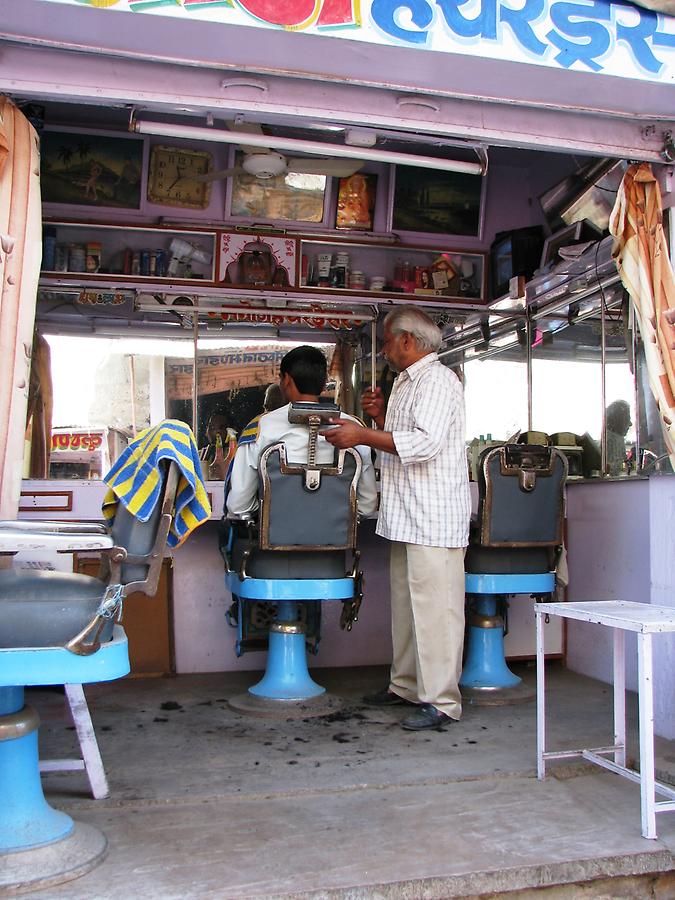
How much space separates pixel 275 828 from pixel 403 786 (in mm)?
501

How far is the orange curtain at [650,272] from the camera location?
2.88 meters

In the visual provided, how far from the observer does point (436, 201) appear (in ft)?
17.4

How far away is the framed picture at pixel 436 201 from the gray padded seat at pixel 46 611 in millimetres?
3990

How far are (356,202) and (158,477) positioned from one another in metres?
3.68

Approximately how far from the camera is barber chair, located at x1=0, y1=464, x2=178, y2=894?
5.88 ft

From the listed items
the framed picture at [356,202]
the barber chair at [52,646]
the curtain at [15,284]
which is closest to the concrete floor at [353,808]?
the barber chair at [52,646]

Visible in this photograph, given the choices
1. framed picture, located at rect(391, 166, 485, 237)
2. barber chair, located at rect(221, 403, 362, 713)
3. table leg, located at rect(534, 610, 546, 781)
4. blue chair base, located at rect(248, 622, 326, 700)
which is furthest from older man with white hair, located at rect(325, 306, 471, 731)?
framed picture, located at rect(391, 166, 485, 237)

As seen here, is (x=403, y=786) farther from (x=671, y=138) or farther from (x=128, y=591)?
(x=671, y=138)

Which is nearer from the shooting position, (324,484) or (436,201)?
(324,484)

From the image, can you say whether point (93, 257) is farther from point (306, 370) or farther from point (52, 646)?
point (52, 646)

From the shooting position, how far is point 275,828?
2.17 meters

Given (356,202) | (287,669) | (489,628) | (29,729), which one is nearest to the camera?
(29,729)

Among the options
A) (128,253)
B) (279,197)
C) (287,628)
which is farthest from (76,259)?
(287,628)

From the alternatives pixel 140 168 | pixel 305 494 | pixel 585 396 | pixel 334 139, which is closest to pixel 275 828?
pixel 305 494
